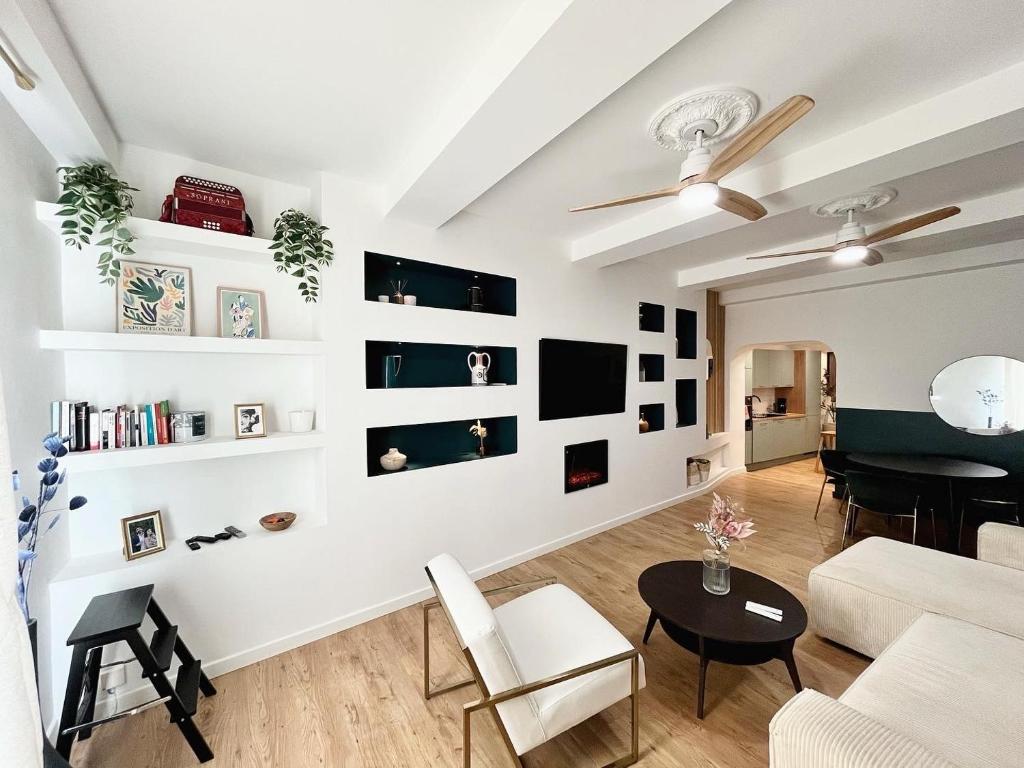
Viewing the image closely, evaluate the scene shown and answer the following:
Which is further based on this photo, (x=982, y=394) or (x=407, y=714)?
(x=982, y=394)

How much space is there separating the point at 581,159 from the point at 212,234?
2.00 meters

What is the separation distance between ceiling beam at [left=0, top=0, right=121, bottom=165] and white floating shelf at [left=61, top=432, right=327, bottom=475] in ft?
4.45

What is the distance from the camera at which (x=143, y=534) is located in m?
2.05

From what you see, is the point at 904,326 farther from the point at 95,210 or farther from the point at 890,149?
the point at 95,210

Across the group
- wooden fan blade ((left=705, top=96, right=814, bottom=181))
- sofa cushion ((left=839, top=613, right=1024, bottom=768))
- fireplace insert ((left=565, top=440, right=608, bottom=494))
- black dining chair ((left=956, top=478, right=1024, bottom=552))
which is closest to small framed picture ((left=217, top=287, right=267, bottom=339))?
wooden fan blade ((left=705, top=96, right=814, bottom=181))

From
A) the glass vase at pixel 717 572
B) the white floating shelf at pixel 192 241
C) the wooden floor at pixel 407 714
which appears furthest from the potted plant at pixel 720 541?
the white floating shelf at pixel 192 241

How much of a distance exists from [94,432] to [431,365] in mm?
1893

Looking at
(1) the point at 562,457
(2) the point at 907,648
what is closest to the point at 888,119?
(2) the point at 907,648

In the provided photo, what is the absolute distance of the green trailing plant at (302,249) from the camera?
7.36 ft

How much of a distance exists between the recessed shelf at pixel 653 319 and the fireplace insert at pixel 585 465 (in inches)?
60.7

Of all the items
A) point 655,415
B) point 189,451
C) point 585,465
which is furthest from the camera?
point 655,415

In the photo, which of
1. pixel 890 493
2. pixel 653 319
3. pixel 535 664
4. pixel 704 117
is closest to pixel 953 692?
pixel 535 664

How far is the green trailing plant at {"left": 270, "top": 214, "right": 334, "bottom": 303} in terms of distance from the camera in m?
2.24

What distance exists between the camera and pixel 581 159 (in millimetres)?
2244
